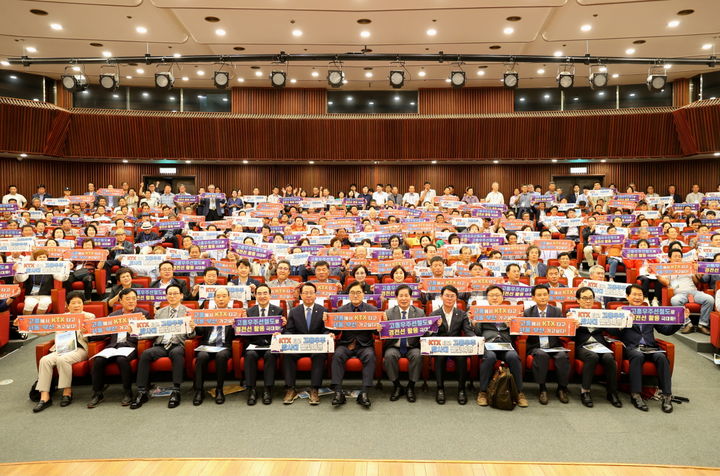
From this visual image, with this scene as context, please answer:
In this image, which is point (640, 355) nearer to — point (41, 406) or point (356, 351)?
point (356, 351)

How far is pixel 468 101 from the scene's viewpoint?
1463 cm

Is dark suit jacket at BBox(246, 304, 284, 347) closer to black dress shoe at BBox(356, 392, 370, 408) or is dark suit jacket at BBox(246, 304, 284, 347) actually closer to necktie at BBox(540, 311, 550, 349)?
black dress shoe at BBox(356, 392, 370, 408)

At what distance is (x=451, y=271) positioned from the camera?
5.93 meters

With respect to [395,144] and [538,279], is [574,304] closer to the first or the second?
[538,279]

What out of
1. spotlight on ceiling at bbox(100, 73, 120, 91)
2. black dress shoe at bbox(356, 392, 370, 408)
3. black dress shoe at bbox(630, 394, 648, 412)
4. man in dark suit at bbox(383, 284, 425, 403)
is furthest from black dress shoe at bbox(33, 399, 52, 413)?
spotlight on ceiling at bbox(100, 73, 120, 91)

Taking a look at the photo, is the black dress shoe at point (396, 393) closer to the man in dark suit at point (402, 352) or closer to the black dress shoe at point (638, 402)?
the man in dark suit at point (402, 352)

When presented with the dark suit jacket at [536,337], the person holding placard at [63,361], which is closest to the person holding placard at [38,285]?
the person holding placard at [63,361]

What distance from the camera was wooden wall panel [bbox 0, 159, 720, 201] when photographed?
559 inches

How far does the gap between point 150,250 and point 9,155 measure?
9.08 m

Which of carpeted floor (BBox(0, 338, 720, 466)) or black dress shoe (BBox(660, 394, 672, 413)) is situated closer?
carpeted floor (BBox(0, 338, 720, 466))

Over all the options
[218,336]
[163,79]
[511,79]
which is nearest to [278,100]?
[163,79]

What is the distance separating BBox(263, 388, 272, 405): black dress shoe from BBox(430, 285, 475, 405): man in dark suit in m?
1.47

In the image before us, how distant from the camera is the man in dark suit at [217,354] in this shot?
4.25 metres

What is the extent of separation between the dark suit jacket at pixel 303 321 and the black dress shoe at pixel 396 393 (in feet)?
2.88
